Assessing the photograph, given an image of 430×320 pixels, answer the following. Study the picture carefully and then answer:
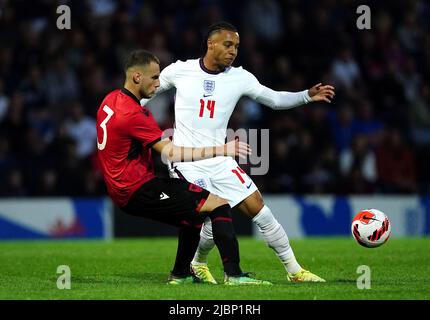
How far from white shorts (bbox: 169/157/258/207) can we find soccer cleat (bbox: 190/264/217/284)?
0.74m

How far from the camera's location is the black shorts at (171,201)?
27.2 ft

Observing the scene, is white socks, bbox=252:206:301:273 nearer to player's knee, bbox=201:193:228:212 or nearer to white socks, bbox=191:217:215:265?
white socks, bbox=191:217:215:265

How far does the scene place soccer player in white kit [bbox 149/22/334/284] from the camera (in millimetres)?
9000

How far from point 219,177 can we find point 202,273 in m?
0.94

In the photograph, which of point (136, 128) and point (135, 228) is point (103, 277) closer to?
point (136, 128)

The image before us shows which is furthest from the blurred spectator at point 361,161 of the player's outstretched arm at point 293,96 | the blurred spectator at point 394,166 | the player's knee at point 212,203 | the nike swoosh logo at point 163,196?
the nike swoosh logo at point 163,196

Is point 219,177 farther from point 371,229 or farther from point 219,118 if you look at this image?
point 371,229

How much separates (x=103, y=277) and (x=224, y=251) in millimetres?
1586

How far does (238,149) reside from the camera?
764cm

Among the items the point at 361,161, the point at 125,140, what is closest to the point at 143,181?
the point at 125,140

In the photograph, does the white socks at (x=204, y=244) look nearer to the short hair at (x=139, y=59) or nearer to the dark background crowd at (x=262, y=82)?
the short hair at (x=139, y=59)

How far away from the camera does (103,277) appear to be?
9.41m

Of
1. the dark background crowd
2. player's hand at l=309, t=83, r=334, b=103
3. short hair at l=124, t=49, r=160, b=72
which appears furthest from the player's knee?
the dark background crowd
